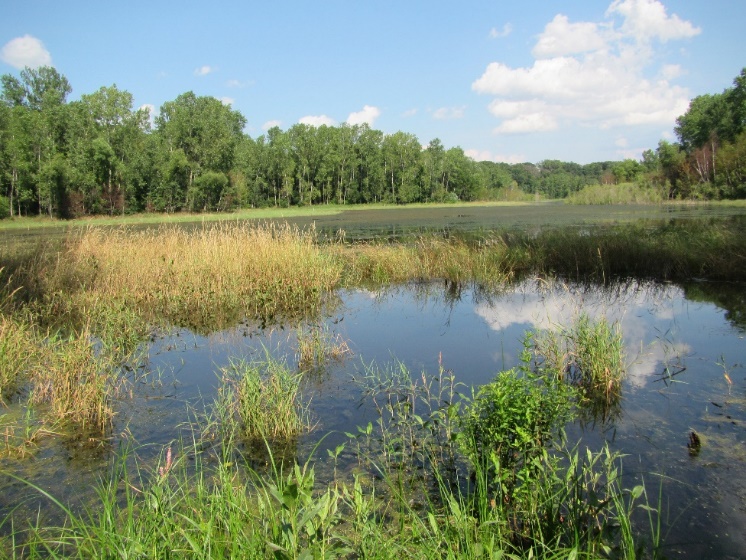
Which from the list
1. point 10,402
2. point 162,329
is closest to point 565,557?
point 10,402

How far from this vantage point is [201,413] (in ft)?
17.8

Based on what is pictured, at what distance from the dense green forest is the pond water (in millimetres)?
43145

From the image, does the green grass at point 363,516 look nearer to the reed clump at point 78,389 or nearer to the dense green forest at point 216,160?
the reed clump at point 78,389

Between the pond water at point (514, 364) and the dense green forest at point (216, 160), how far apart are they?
4314 cm

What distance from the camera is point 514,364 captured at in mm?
6867

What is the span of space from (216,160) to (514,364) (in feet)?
178

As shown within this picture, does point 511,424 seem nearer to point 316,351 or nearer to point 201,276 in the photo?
point 316,351

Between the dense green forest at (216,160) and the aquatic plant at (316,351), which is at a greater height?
the dense green forest at (216,160)

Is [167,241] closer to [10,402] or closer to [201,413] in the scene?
[10,402]

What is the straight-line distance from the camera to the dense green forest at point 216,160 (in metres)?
45.4

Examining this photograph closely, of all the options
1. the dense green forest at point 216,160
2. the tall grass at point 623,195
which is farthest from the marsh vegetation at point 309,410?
the tall grass at point 623,195

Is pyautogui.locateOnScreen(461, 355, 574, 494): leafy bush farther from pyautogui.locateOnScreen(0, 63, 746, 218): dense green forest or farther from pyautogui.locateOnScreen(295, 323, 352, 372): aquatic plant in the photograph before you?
pyautogui.locateOnScreen(0, 63, 746, 218): dense green forest

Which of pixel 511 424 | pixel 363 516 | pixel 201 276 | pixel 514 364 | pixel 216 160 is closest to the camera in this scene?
pixel 363 516

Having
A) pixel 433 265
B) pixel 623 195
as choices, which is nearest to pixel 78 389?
pixel 433 265
